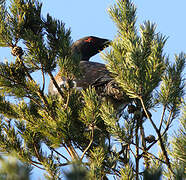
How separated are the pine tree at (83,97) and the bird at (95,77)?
165 mm

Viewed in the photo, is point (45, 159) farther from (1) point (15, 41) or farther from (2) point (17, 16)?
(2) point (17, 16)

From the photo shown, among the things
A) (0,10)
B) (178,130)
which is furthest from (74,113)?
(0,10)

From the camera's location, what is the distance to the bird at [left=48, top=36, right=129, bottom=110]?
101 inches

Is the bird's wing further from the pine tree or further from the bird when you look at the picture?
the pine tree

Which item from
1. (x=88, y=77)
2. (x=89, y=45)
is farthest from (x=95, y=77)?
(x=89, y=45)

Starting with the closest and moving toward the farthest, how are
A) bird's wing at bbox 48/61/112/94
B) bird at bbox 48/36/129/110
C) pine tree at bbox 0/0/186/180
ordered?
pine tree at bbox 0/0/186/180 < bird at bbox 48/36/129/110 < bird's wing at bbox 48/61/112/94

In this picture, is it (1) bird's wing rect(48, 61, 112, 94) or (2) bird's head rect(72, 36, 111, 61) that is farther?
(2) bird's head rect(72, 36, 111, 61)

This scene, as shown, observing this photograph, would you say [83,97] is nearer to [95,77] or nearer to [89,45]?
[95,77]

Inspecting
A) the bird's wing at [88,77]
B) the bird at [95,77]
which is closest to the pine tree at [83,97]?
the bird at [95,77]

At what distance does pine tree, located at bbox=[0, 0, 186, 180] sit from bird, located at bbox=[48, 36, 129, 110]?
0.16 metres

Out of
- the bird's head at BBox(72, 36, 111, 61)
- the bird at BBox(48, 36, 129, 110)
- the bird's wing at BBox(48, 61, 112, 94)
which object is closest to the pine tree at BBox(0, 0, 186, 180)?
the bird at BBox(48, 36, 129, 110)

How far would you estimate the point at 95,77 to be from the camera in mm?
3676

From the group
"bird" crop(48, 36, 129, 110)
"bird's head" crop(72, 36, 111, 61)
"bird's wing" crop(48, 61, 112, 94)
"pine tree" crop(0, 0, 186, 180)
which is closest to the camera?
"pine tree" crop(0, 0, 186, 180)

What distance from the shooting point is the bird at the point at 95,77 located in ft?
8.42
